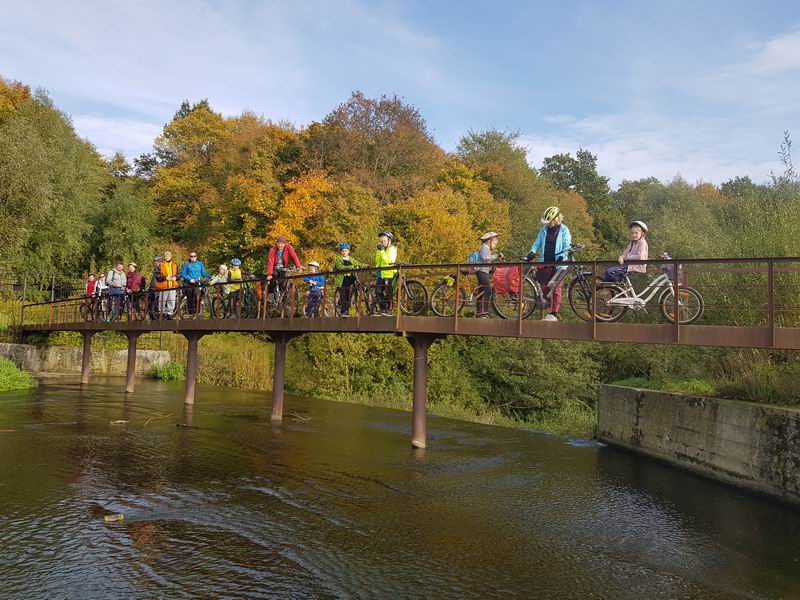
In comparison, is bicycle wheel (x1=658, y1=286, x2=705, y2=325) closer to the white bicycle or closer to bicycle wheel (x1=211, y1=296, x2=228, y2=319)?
the white bicycle

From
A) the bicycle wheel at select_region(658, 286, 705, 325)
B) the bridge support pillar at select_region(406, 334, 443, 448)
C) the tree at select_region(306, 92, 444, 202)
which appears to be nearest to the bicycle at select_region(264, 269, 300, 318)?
the bridge support pillar at select_region(406, 334, 443, 448)

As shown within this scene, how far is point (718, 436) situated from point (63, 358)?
94.5 ft

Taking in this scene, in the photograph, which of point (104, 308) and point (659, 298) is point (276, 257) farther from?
point (104, 308)

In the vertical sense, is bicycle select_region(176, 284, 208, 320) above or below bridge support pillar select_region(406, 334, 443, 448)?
above

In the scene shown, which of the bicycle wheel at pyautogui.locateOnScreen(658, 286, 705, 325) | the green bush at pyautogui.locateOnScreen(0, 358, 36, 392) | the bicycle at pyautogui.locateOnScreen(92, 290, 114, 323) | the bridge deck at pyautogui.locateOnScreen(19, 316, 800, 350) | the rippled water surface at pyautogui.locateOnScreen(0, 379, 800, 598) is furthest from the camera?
the bicycle at pyautogui.locateOnScreen(92, 290, 114, 323)

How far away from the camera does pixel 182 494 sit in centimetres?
931

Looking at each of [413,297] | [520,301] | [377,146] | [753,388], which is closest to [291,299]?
[413,297]

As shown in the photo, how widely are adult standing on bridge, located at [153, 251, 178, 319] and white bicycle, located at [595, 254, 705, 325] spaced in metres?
13.5

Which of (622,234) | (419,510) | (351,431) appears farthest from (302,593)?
(622,234)

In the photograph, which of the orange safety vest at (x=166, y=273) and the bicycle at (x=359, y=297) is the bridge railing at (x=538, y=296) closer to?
the bicycle at (x=359, y=297)

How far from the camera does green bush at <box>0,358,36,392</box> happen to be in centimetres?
2186

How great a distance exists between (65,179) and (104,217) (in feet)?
21.9

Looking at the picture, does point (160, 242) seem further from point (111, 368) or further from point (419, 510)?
point (419, 510)

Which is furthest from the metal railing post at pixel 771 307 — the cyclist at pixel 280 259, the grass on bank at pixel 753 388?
the cyclist at pixel 280 259
